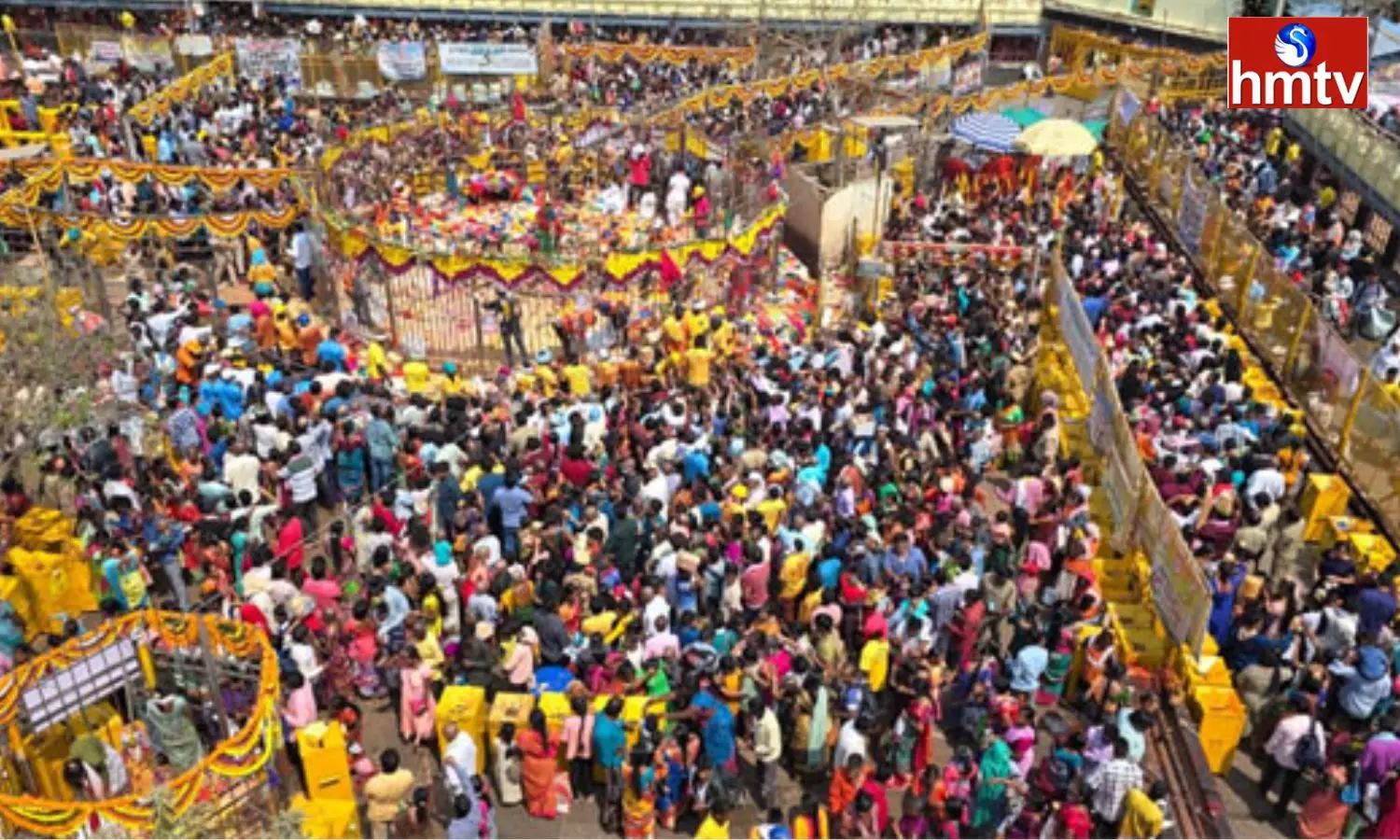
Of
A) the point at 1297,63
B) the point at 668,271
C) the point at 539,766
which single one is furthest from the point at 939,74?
the point at 539,766

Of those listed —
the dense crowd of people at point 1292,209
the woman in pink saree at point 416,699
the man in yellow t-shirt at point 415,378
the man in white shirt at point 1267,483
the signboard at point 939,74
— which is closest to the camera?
the woman in pink saree at point 416,699

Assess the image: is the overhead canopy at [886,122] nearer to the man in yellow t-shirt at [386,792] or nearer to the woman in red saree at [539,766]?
the woman in red saree at [539,766]

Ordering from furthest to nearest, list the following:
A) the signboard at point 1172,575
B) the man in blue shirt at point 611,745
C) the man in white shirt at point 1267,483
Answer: the man in white shirt at point 1267,483
the signboard at point 1172,575
the man in blue shirt at point 611,745

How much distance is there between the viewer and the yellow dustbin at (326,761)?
8.70 meters

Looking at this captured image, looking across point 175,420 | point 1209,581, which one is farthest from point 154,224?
point 1209,581

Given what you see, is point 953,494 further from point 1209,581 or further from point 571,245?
point 571,245

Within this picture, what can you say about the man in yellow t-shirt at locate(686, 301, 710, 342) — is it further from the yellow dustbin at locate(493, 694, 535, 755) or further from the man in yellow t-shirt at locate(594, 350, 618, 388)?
the yellow dustbin at locate(493, 694, 535, 755)

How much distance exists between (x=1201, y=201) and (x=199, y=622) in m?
17.7

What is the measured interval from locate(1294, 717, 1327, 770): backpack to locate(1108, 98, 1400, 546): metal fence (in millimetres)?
4976

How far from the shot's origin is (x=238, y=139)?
23.5 metres

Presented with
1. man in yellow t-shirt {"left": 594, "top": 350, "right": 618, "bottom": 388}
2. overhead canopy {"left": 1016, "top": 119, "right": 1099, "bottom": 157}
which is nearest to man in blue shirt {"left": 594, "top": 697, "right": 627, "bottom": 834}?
man in yellow t-shirt {"left": 594, "top": 350, "right": 618, "bottom": 388}

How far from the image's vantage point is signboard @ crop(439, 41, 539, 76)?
28.9 metres

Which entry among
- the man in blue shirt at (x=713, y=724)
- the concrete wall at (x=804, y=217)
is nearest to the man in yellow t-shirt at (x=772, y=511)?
the man in blue shirt at (x=713, y=724)

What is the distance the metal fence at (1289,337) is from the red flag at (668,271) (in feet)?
26.5
